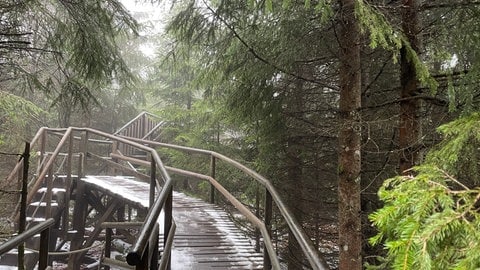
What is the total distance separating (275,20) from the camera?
5.48 meters

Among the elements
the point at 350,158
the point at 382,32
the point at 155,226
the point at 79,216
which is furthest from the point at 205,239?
the point at 79,216

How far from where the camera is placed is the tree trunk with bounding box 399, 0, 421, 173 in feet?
13.4

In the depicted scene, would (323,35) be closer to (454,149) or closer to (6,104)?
(454,149)

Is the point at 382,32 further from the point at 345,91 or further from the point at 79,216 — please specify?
the point at 79,216

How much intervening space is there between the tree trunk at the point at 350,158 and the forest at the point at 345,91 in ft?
0.04

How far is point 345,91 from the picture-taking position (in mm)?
4715

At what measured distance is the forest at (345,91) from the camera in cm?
199

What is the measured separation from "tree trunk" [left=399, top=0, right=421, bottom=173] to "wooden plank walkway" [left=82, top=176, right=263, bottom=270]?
2.25 metres

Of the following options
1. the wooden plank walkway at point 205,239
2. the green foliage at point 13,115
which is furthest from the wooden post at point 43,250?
the green foliage at point 13,115

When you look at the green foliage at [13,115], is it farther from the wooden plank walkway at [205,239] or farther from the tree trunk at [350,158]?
the tree trunk at [350,158]

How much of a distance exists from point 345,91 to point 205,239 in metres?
2.89

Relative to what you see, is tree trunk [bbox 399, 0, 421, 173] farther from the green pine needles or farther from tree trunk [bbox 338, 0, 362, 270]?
the green pine needles

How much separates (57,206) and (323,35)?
682 centimetres

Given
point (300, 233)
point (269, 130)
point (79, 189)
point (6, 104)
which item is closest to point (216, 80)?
point (269, 130)
